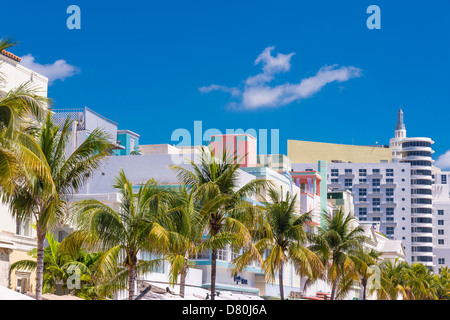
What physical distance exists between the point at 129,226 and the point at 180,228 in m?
2.59

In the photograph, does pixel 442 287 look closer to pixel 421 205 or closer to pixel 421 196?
→ pixel 421 205

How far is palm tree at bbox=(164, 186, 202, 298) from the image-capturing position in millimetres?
29062

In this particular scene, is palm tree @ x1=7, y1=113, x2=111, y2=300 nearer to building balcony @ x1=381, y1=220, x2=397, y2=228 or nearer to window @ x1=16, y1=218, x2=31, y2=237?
window @ x1=16, y1=218, x2=31, y2=237

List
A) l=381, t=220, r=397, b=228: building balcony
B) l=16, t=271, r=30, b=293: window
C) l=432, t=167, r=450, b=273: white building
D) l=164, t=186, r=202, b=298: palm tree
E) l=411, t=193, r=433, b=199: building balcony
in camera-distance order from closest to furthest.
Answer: l=164, t=186, r=202, b=298: palm tree
l=16, t=271, r=30, b=293: window
l=381, t=220, r=397, b=228: building balcony
l=411, t=193, r=433, b=199: building balcony
l=432, t=167, r=450, b=273: white building

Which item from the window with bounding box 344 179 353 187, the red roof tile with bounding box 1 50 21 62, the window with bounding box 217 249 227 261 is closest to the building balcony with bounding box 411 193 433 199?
the window with bounding box 344 179 353 187

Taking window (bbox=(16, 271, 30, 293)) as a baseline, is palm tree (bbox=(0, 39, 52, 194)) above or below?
above

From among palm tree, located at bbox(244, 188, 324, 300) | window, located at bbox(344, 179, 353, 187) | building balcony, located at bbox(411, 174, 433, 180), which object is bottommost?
palm tree, located at bbox(244, 188, 324, 300)

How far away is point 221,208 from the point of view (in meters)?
34.5

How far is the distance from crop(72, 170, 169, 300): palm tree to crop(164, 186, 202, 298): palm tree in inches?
23.3

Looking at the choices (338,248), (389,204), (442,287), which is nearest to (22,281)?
(338,248)

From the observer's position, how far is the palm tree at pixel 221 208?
3272cm

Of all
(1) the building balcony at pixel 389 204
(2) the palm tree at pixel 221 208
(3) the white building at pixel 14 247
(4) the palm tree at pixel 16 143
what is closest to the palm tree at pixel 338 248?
(2) the palm tree at pixel 221 208

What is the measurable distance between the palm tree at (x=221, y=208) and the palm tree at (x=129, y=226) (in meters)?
3.85
